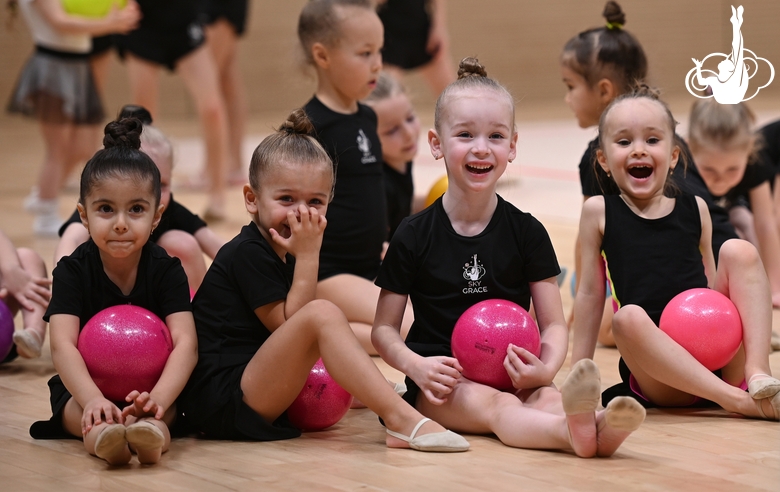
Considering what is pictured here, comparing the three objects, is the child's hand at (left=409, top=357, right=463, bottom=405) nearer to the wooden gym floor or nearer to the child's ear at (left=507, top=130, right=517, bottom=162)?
the wooden gym floor

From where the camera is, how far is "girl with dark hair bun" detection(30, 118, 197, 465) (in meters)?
3.26

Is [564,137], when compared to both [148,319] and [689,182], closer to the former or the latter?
[689,182]

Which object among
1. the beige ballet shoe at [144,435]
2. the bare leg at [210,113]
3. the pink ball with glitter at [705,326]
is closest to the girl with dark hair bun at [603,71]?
the pink ball with glitter at [705,326]

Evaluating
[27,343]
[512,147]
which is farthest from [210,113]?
[512,147]

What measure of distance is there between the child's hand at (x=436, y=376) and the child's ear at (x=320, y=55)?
2.02m

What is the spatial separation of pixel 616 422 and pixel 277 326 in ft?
3.70

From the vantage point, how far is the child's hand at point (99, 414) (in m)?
3.13

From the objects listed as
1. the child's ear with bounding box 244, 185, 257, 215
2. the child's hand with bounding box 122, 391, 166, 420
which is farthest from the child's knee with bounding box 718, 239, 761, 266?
the child's hand with bounding box 122, 391, 166, 420

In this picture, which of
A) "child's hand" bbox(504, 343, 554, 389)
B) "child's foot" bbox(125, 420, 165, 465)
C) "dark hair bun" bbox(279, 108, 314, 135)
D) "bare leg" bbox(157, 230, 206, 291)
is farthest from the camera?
"bare leg" bbox(157, 230, 206, 291)

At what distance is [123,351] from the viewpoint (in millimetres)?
3322

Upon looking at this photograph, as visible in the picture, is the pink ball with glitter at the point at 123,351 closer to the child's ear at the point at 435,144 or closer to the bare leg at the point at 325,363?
the bare leg at the point at 325,363

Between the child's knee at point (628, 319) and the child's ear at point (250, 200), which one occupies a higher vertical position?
the child's ear at point (250, 200)

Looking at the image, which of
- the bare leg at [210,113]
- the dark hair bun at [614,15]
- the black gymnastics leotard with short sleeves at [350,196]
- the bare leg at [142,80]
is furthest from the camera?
the bare leg at [142,80]

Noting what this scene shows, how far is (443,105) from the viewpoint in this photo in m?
3.60
